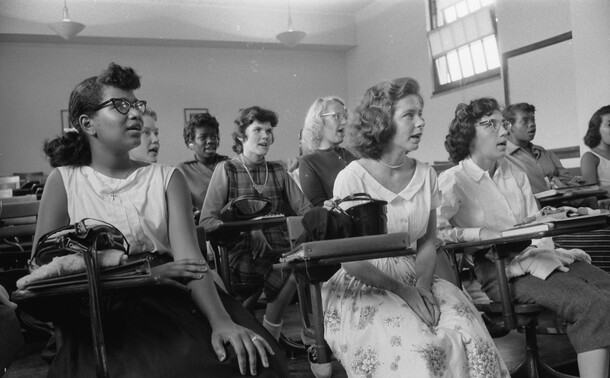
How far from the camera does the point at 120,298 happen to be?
46.0 inches

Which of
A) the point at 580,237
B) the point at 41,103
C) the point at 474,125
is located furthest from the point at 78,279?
the point at 41,103

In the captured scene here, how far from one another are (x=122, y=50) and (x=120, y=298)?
375 centimetres

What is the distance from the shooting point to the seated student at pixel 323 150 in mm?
2916

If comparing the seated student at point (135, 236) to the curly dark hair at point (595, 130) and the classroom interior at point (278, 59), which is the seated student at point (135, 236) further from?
the curly dark hair at point (595, 130)

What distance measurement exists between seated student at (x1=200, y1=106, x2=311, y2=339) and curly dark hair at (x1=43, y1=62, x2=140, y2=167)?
4.04 ft

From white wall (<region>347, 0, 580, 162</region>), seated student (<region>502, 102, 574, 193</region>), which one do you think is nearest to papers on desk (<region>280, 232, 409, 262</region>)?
white wall (<region>347, 0, 580, 162</region>)

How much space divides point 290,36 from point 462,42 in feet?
3.87

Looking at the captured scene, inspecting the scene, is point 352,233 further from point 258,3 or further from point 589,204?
point 258,3

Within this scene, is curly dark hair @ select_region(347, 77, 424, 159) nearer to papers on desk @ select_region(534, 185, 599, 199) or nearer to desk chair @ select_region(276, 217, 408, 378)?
desk chair @ select_region(276, 217, 408, 378)

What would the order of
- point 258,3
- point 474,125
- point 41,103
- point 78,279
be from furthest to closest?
point 258,3, point 41,103, point 474,125, point 78,279

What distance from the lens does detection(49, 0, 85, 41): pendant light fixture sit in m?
4.12

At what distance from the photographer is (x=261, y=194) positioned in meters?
3.03

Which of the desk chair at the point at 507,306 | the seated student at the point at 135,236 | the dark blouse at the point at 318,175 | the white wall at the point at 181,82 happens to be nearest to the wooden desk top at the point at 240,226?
the dark blouse at the point at 318,175

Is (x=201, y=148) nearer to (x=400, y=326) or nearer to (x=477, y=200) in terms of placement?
(x=477, y=200)
